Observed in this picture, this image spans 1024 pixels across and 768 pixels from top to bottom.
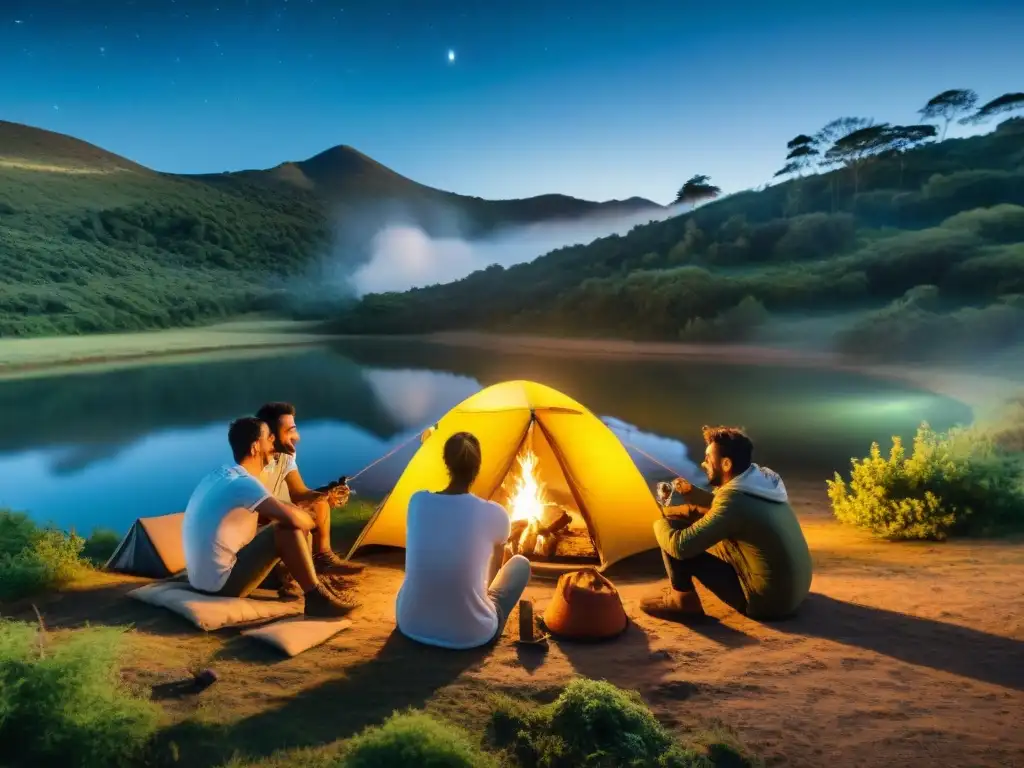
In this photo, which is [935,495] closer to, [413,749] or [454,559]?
[454,559]

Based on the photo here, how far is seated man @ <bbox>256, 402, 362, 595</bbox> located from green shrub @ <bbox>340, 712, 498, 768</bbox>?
231cm

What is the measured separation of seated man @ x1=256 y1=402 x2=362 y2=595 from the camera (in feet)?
17.0

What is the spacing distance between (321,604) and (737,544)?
7.73 ft

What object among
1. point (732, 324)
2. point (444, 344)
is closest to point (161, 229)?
point (444, 344)

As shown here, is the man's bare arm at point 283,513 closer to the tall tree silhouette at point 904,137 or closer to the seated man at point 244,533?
the seated man at point 244,533

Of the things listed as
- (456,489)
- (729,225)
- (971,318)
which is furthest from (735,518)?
(729,225)

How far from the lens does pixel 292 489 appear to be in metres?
5.54

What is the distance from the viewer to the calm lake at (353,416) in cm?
1352

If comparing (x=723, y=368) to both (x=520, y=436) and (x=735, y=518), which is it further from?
(x=735, y=518)

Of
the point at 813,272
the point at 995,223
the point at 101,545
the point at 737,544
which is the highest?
the point at 995,223

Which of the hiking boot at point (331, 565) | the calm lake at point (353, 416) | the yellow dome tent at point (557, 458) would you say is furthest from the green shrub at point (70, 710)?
the calm lake at point (353, 416)

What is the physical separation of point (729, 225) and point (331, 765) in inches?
1872

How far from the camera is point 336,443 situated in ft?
59.1

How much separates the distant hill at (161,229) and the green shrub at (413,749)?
38.1m
